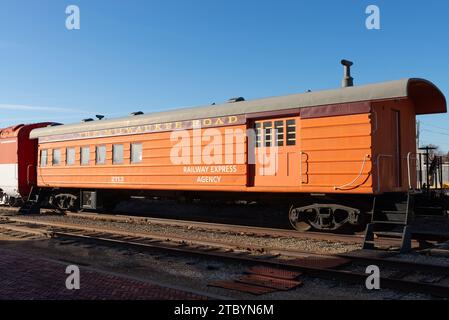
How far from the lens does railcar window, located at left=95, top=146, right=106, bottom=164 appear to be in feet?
52.4

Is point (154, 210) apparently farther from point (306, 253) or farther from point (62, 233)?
point (306, 253)

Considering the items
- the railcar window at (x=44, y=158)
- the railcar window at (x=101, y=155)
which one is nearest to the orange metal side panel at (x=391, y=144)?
the railcar window at (x=101, y=155)

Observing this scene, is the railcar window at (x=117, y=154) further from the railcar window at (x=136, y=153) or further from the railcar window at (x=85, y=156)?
the railcar window at (x=85, y=156)

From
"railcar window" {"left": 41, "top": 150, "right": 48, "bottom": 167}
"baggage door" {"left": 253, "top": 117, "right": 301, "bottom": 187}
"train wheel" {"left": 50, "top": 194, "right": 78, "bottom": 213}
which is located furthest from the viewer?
"railcar window" {"left": 41, "top": 150, "right": 48, "bottom": 167}

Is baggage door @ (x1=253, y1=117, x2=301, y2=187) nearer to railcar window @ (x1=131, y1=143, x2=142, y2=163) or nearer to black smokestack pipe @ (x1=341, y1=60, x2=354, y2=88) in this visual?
black smokestack pipe @ (x1=341, y1=60, x2=354, y2=88)

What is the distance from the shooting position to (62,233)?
470 inches

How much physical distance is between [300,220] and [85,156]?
8.86m

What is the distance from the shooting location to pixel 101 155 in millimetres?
16109

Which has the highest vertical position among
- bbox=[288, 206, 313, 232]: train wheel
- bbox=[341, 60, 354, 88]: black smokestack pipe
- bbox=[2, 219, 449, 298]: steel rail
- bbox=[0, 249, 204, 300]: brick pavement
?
bbox=[341, 60, 354, 88]: black smokestack pipe

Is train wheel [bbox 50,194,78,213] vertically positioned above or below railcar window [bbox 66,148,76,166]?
below

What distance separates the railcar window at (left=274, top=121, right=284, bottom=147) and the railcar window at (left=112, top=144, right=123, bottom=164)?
6.04m

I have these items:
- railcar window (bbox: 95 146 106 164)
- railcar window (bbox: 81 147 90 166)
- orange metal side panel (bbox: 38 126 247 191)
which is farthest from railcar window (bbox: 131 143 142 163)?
railcar window (bbox: 81 147 90 166)
